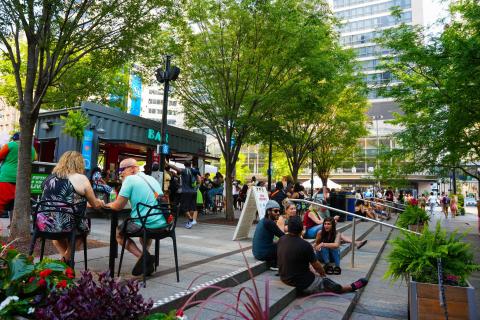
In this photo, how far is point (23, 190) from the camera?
6074 millimetres

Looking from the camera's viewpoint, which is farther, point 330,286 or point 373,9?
point 373,9

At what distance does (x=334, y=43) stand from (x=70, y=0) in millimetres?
11174

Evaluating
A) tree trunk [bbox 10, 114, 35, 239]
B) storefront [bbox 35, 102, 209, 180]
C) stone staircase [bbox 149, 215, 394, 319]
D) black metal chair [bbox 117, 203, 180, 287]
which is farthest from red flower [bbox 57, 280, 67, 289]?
storefront [bbox 35, 102, 209, 180]

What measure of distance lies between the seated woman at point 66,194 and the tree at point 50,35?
2.37 metres

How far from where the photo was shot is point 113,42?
7.38 m

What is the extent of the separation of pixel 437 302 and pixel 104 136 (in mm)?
A: 11691

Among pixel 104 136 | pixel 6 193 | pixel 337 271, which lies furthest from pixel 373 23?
pixel 6 193

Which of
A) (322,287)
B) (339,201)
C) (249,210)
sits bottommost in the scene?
(322,287)

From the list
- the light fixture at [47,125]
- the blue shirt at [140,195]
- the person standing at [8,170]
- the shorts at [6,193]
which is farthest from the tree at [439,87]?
the light fixture at [47,125]

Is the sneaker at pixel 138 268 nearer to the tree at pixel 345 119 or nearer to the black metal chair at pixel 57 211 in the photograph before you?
the black metal chair at pixel 57 211

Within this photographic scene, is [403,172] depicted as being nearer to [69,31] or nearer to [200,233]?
[200,233]

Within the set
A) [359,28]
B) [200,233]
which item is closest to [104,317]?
[200,233]

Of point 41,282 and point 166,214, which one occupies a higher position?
point 166,214

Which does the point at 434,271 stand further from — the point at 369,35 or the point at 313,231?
the point at 369,35
